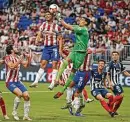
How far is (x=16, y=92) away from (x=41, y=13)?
24110mm

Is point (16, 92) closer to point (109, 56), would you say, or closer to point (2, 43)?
point (109, 56)

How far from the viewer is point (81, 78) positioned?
18125 millimetres

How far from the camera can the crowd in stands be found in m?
35.4

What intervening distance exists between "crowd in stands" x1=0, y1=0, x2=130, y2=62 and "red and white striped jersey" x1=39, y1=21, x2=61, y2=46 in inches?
460

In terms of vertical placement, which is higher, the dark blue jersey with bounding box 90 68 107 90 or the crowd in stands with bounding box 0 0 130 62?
the crowd in stands with bounding box 0 0 130 62

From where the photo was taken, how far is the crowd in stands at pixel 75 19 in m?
35.4

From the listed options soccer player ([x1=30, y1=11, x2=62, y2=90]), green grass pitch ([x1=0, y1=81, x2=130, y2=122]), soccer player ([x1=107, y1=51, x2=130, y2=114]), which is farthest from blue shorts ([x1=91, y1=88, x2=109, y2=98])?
soccer player ([x1=30, y1=11, x2=62, y2=90])

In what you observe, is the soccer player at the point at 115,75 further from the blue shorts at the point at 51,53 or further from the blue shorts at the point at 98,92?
the blue shorts at the point at 51,53

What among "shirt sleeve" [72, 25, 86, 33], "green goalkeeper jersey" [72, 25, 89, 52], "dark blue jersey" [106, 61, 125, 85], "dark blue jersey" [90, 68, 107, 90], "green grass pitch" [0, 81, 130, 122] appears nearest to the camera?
"green grass pitch" [0, 81, 130, 122]

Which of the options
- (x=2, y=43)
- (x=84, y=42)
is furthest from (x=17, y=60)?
(x=2, y=43)

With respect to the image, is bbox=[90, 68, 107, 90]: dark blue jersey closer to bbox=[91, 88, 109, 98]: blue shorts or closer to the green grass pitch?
bbox=[91, 88, 109, 98]: blue shorts

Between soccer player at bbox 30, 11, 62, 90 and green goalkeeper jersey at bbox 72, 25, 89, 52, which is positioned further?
soccer player at bbox 30, 11, 62, 90

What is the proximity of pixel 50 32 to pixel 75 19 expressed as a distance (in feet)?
55.8

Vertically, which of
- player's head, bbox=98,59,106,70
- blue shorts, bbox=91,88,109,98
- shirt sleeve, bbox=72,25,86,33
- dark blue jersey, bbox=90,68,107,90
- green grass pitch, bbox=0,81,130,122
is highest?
shirt sleeve, bbox=72,25,86,33
